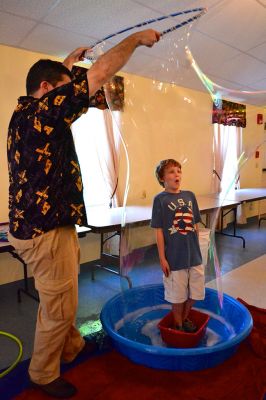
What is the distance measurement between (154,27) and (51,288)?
6.56 ft

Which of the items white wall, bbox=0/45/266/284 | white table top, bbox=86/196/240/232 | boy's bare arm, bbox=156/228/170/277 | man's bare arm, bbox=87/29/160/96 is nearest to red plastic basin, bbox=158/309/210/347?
boy's bare arm, bbox=156/228/170/277

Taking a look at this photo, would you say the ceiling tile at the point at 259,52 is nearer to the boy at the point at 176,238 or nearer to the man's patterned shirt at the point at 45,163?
the boy at the point at 176,238

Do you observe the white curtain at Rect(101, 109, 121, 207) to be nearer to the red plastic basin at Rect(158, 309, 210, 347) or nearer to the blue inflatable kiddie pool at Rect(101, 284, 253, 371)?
the blue inflatable kiddie pool at Rect(101, 284, 253, 371)

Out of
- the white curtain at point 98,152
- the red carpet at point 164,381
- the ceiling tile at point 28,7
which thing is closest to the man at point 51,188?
the red carpet at point 164,381

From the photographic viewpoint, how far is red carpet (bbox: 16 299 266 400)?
1397 mm

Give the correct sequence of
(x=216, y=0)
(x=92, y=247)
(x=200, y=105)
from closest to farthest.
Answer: (x=200, y=105)
(x=216, y=0)
(x=92, y=247)

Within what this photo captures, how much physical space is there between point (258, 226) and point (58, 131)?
4924 mm

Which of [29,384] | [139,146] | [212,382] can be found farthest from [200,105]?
[29,384]

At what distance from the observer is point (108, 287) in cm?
290

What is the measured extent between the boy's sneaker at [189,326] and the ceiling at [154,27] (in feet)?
4.34

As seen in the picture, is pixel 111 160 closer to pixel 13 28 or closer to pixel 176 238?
pixel 13 28

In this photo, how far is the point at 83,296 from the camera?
106 inches

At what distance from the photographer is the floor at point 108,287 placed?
6.61 ft

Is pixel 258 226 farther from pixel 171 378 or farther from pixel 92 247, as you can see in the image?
pixel 171 378
